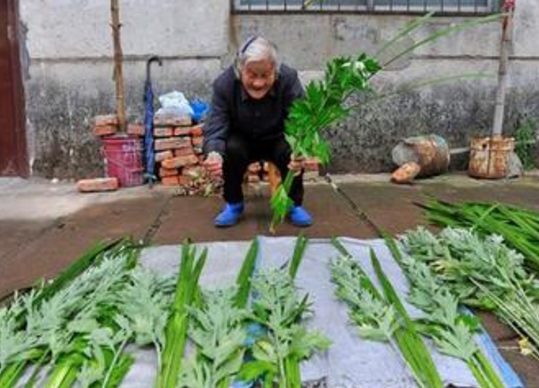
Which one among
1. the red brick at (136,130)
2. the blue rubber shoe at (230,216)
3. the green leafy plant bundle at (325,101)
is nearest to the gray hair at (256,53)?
the green leafy plant bundle at (325,101)

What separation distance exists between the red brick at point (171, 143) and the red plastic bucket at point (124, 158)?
0.15 metres

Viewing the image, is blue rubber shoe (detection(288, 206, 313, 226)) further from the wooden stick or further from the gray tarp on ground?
the wooden stick

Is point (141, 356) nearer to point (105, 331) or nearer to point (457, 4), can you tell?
point (105, 331)

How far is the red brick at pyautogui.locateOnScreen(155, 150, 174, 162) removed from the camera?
428cm

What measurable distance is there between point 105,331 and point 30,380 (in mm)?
237

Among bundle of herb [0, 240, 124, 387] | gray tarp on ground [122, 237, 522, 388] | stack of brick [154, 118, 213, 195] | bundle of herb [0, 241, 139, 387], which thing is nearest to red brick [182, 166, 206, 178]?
stack of brick [154, 118, 213, 195]

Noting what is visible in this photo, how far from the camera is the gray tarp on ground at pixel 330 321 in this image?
1.60m

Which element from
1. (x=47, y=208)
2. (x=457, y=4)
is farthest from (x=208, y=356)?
(x=457, y=4)

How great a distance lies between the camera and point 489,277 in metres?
2.07

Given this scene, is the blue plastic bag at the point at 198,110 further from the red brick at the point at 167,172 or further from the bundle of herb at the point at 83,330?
the bundle of herb at the point at 83,330

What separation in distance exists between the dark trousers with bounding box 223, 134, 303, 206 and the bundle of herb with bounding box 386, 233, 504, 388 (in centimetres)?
110

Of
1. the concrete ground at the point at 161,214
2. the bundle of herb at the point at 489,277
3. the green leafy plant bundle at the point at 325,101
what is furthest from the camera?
the concrete ground at the point at 161,214

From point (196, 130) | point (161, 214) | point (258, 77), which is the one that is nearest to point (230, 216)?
point (161, 214)

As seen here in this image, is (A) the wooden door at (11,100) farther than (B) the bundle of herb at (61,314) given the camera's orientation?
Yes
